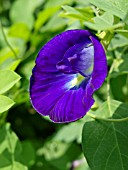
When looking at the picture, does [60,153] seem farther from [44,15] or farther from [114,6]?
[114,6]

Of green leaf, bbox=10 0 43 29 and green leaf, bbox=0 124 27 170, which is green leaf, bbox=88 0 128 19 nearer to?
green leaf, bbox=0 124 27 170

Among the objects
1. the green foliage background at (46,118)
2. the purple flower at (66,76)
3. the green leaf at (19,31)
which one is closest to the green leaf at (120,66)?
the green foliage background at (46,118)

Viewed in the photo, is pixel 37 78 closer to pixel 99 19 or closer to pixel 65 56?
pixel 65 56

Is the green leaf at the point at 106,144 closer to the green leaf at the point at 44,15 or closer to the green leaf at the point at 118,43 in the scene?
the green leaf at the point at 118,43

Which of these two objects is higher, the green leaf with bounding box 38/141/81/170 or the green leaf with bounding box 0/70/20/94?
the green leaf with bounding box 0/70/20/94

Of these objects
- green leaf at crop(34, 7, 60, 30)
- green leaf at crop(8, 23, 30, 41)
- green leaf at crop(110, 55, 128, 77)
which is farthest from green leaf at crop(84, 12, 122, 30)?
green leaf at crop(8, 23, 30, 41)

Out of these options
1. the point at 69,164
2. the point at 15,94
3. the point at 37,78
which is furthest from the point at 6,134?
the point at 69,164

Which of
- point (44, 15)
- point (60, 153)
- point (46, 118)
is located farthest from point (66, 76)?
point (60, 153)
